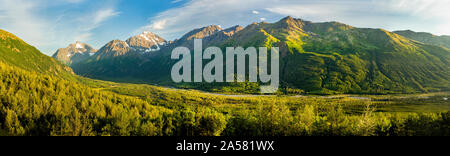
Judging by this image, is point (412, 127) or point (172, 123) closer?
point (412, 127)

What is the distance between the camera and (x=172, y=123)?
231ft

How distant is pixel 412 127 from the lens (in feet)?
181
